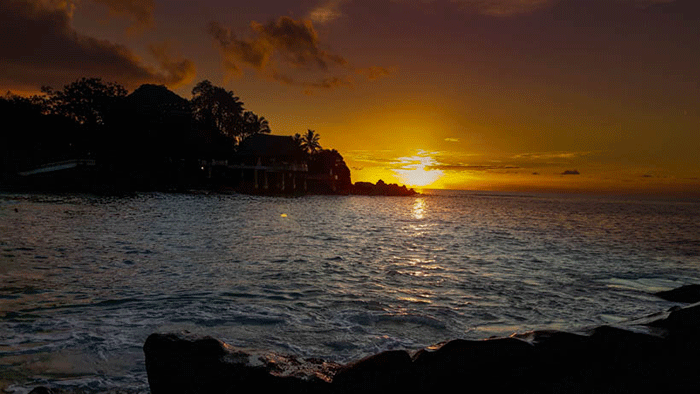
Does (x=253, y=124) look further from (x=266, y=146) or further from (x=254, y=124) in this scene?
(x=266, y=146)

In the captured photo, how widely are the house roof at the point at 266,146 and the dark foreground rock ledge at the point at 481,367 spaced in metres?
71.8

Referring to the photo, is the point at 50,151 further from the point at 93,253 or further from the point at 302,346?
the point at 302,346

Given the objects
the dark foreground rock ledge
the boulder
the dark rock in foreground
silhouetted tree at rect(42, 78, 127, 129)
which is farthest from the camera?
silhouetted tree at rect(42, 78, 127, 129)

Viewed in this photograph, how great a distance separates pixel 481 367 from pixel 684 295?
1010 centimetres

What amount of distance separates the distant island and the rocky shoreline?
53.9 metres

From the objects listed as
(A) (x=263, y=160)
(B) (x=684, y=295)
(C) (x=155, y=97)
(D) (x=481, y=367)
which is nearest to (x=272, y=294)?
(D) (x=481, y=367)

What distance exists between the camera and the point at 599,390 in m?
3.26

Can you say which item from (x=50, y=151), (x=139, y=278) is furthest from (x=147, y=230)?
(x=50, y=151)

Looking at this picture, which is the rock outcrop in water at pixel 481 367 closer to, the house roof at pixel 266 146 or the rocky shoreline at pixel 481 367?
the rocky shoreline at pixel 481 367

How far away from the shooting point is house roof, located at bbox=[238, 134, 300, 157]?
73.2m

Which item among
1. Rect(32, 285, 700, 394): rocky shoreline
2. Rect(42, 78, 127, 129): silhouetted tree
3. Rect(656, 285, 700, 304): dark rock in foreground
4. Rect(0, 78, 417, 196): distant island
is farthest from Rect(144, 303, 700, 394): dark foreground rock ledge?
Rect(42, 78, 127, 129): silhouetted tree

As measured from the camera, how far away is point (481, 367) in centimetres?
326

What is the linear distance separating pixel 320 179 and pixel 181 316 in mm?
83975

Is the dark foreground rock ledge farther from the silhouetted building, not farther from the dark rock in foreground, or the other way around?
the silhouetted building
